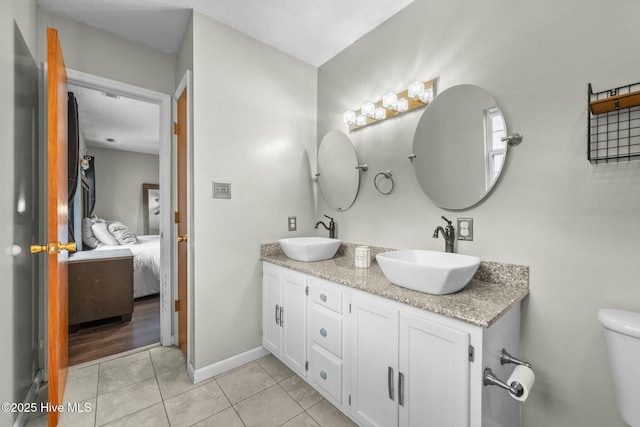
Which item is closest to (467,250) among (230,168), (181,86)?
(230,168)

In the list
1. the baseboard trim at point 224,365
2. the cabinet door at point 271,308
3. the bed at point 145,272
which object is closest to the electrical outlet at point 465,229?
the cabinet door at point 271,308

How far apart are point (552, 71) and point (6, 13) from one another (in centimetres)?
252

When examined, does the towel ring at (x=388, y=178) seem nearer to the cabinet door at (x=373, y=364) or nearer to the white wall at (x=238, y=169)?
the white wall at (x=238, y=169)

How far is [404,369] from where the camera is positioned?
1168 mm

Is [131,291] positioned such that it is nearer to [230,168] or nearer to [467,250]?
[230,168]

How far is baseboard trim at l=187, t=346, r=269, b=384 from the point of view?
6.10 ft

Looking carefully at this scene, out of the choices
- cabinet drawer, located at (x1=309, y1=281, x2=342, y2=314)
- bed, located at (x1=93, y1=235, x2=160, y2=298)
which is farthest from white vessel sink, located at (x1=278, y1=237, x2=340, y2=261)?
bed, located at (x1=93, y1=235, x2=160, y2=298)

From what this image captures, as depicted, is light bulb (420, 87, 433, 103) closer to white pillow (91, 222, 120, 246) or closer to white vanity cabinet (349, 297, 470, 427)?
white vanity cabinet (349, 297, 470, 427)

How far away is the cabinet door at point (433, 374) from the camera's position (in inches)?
38.8

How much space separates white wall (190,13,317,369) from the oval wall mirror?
0.67 ft

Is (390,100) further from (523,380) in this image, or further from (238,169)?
(523,380)

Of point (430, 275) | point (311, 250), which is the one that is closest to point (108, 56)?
point (311, 250)

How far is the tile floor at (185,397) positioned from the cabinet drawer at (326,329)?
40cm

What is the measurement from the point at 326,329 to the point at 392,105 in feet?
4.92
